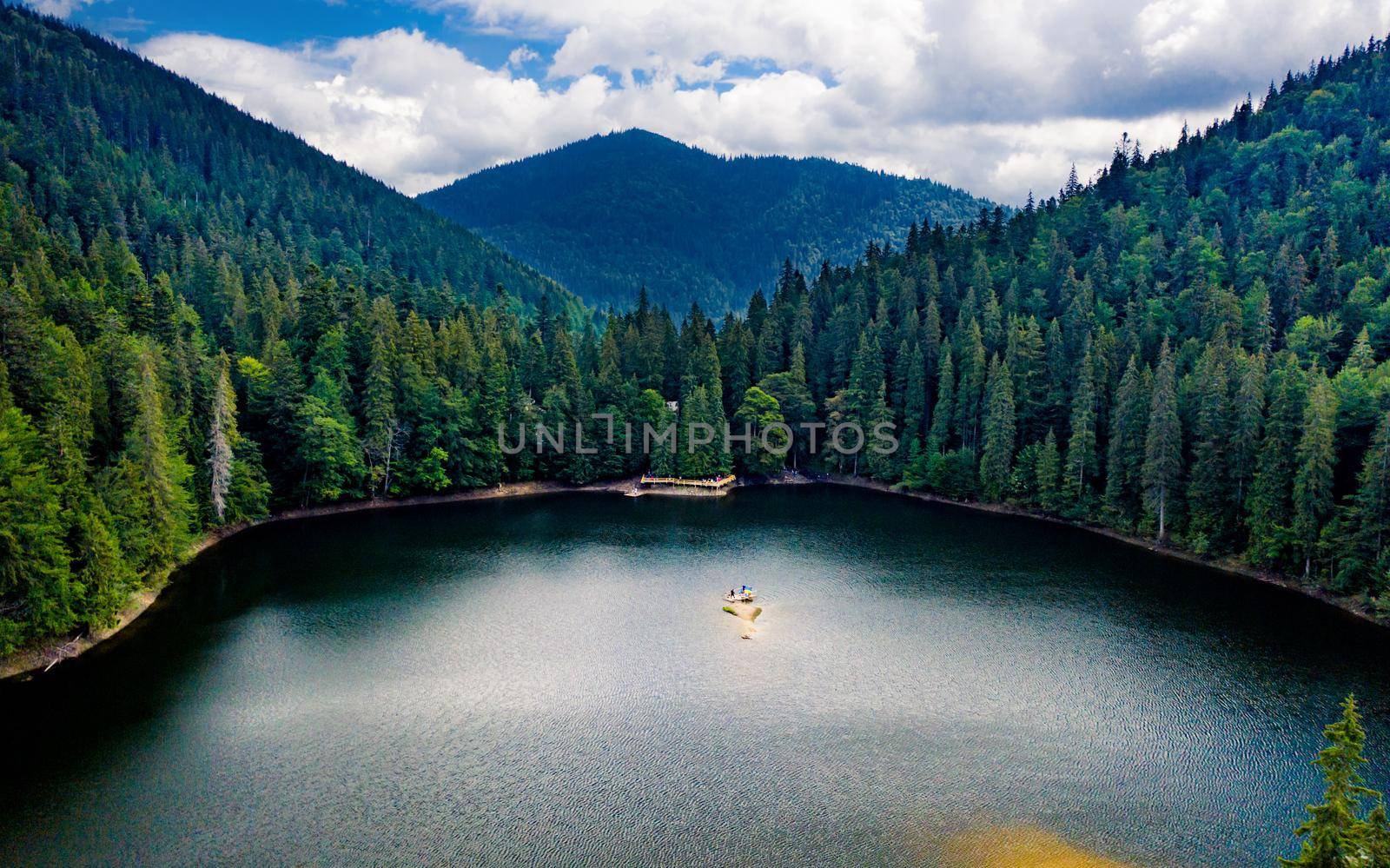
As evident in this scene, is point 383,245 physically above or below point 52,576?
above

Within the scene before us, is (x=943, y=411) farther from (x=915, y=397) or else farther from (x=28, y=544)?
(x=28, y=544)

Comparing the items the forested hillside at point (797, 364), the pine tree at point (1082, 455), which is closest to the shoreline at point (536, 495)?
the forested hillside at point (797, 364)

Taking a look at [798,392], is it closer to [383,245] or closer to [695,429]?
[695,429]

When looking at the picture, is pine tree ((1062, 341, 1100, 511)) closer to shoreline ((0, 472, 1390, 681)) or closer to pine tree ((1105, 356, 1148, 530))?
shoreline ((0, 472, 1390, 681))

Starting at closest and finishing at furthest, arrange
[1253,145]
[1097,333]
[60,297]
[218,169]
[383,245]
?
[60,297], [1097,333], [1253,145], [218,169], [383,245]

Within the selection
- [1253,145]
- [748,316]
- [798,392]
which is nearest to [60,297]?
[798,392]

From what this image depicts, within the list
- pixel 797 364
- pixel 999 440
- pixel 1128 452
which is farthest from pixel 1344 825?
pixel 797 364

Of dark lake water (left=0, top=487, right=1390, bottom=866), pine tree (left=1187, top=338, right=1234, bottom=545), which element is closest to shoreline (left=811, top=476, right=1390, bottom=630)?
dark lake water (left=0, top=487, right=1390, bottom=866)

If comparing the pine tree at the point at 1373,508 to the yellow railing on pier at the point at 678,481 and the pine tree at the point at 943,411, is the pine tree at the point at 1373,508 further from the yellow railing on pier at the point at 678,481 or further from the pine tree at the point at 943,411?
the yellow railing on pier at the point at 678,481
